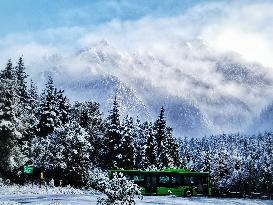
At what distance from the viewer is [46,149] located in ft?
221

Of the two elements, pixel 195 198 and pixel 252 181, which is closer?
pixel 195 198

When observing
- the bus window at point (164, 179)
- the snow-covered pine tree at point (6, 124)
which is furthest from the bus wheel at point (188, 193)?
the snow-covered pine tree at point (6, 124)

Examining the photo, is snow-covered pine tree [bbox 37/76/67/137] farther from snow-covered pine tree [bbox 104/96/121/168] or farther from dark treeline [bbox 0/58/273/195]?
snow-covered pine tree [bbox 104/96/121/168]

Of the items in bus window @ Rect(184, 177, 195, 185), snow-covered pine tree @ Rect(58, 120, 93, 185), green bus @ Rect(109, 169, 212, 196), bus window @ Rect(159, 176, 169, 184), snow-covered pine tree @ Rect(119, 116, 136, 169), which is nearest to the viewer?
green bus @ Rect(109, 169, 212, 196)

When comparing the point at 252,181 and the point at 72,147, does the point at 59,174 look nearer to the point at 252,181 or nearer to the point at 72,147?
the point at 72,147

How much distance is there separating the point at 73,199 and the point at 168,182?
51.1 feet

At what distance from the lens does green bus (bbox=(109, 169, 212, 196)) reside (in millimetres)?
60469

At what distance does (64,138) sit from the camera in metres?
66.5

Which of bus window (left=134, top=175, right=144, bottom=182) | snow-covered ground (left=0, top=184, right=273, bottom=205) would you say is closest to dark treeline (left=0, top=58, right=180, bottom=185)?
snow-covered ground (left=0, top=184, right=273, bottom=205)

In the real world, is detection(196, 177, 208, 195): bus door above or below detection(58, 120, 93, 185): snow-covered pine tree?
below

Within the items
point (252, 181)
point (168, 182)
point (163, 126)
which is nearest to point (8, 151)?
point (168, 182)

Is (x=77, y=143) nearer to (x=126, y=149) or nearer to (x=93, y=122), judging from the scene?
(x=126, y=149)

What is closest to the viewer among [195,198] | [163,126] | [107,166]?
[195,198]

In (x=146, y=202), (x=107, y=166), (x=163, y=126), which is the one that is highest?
(x=163, y=126)
